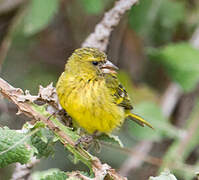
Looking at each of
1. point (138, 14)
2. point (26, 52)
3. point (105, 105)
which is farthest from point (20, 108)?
point (26, 52)

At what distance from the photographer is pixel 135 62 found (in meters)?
5.03

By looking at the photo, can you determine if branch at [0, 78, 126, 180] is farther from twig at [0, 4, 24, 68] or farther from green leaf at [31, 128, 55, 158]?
twig at [0, 4, 24, 68]

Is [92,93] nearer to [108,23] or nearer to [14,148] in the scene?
[108,23]

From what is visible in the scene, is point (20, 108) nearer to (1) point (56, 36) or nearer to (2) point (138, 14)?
(2) point (138, 14)

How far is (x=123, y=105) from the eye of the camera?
3.42 m

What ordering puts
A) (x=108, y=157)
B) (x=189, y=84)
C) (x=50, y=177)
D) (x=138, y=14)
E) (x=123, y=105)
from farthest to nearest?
(x=108, y=157) → (x=138, y=14) → (x=189, y=84) → (x=123, y=105) → (x=50, y=177)

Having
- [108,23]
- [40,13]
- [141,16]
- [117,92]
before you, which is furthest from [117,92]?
[141,16]

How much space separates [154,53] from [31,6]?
1172 millimetres

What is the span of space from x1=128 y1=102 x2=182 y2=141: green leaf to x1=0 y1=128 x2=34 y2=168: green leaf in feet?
7.15

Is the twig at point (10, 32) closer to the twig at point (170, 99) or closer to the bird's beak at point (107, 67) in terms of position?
the bird's beak at point (107, 67)

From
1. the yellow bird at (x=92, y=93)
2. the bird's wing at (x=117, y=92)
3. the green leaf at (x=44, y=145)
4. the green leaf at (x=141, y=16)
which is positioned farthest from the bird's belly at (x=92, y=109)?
the green leaf at (x=141, y=16)

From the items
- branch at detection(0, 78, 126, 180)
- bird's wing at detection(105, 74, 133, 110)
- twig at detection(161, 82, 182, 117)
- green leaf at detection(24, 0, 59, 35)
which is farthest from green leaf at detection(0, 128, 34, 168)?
twig at detection(161, 82, 182, 117)

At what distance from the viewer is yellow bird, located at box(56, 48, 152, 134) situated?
292cm

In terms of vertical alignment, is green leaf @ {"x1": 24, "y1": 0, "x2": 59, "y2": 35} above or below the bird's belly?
above
